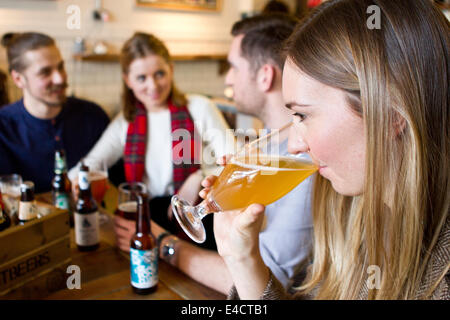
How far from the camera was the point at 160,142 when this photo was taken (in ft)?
7.05

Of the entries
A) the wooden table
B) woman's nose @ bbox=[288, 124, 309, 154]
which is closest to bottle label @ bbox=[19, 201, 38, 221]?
the wooden table

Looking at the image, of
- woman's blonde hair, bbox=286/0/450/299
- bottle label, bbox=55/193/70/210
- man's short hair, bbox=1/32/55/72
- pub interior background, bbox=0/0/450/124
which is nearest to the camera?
woman's blonde hair, bbox=286/0/450/299

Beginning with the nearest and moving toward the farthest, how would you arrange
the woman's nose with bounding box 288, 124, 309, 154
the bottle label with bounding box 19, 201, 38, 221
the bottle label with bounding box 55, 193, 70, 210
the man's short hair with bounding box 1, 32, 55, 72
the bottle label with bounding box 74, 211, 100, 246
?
1. the woman's nose with bounding box 288, 124, 309, 154
2. the bottle label with bounding box 19, 201, 38, 221
3. the bottle label with bounding box 74, 211, 100, 246
4. the bottle label with bounding box 55, 193, 70, 210
5. the man's short hair with bounding box 1, 32, 55, 72

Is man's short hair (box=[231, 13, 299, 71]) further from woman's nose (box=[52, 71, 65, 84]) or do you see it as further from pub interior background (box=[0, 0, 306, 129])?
pub interior background (box=[0, 0, 306, 129])

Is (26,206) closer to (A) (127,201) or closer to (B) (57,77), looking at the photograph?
(A) (127,201)

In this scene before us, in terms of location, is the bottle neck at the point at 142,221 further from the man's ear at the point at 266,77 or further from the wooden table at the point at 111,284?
the man's ear at the point at 266,77

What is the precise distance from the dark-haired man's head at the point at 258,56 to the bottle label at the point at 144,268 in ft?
2.45

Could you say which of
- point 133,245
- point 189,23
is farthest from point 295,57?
point 189,23

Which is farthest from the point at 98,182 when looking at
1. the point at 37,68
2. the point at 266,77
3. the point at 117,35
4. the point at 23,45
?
the point at 117,35

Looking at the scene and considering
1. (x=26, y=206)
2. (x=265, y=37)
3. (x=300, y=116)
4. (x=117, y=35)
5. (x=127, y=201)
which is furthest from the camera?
(x=117, y=35)

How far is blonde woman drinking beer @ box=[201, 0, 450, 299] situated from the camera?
69cm

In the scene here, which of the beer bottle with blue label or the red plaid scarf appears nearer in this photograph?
the beer bottle with blue label

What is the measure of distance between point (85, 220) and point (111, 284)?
0.77 feet

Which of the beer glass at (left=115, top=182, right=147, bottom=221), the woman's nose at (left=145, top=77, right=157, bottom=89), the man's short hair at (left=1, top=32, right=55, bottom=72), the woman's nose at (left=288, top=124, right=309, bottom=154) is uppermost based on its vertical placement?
the man's short hair at (left=1, top=32, right=55, bottom=72)
